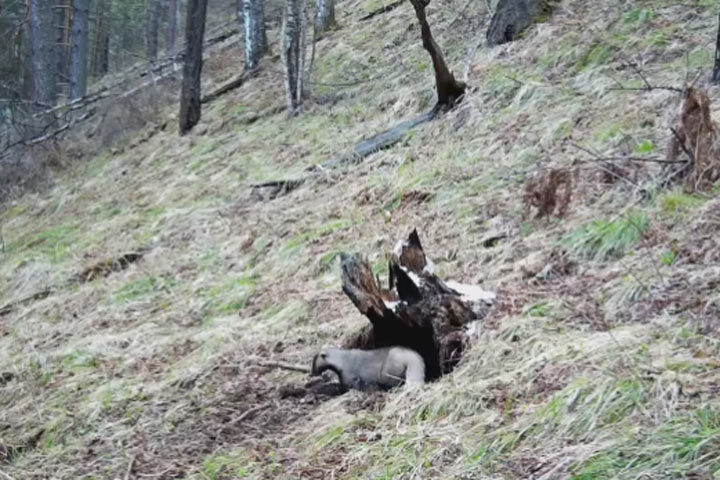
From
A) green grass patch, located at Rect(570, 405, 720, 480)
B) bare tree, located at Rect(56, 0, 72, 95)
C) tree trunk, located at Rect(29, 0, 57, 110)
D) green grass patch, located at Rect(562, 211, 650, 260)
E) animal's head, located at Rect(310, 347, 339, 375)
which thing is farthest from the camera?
bare tree, located at Rect(56, 0, 72, 95)

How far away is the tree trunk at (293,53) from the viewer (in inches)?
482

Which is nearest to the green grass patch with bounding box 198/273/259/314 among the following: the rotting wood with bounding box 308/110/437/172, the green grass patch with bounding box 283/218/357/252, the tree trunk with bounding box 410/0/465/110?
the green grass patch with bounding box 283/218/357/252

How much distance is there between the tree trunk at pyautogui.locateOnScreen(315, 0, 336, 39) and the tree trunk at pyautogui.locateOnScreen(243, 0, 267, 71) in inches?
41.4

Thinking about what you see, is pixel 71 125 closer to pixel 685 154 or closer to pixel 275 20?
pixel 275 20

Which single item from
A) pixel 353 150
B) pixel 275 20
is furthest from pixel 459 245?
pixel 275 20

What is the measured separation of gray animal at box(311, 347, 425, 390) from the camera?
4668mm

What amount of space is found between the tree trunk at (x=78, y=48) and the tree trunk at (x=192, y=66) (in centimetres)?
659

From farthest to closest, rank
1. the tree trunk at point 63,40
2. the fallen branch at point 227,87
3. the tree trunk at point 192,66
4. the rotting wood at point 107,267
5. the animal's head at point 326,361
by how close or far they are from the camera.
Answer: the tree trunk at point 63,40, the fallen branch at point 227,87, the tree trunk at point 192,66, the rotting wood at point 107,267, the animal's head at point 326,361

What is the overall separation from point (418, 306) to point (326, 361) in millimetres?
584

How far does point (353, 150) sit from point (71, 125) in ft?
28.2

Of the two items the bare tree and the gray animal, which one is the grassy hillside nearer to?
the gray animal

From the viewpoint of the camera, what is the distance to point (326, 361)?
16.0 ft

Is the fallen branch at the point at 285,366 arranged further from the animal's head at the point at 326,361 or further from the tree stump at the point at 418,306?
the tree stump at the point at 418,306

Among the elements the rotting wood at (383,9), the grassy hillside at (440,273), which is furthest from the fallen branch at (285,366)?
the rotting wood at (383,9)
